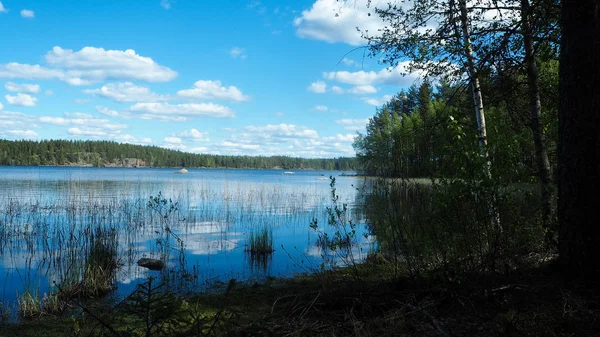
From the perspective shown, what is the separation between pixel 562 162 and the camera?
405cm

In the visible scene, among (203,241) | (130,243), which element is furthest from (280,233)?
(130,243)

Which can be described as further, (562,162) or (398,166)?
(398,166)

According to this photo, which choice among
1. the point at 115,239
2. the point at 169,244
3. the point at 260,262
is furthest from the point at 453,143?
the point at 115,239

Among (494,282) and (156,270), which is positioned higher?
(494,282)

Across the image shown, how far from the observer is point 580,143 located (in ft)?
12.8

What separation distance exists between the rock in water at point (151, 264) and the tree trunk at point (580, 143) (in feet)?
28.8

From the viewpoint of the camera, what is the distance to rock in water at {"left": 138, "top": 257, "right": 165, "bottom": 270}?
9.84 metres

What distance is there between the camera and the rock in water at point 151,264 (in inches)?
388

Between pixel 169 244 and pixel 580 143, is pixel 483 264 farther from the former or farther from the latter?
pixel 169 244

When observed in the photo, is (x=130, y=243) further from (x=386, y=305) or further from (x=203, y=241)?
(x=386, y=305)

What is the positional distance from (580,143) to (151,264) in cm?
943

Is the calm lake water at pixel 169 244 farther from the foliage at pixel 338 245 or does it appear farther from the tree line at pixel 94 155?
the tree line at pixel 94 155

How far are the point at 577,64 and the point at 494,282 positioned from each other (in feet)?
7.87

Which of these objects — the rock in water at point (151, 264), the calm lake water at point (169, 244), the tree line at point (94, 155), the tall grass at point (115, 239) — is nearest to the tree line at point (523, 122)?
the calm lake water at point (169, 244)
